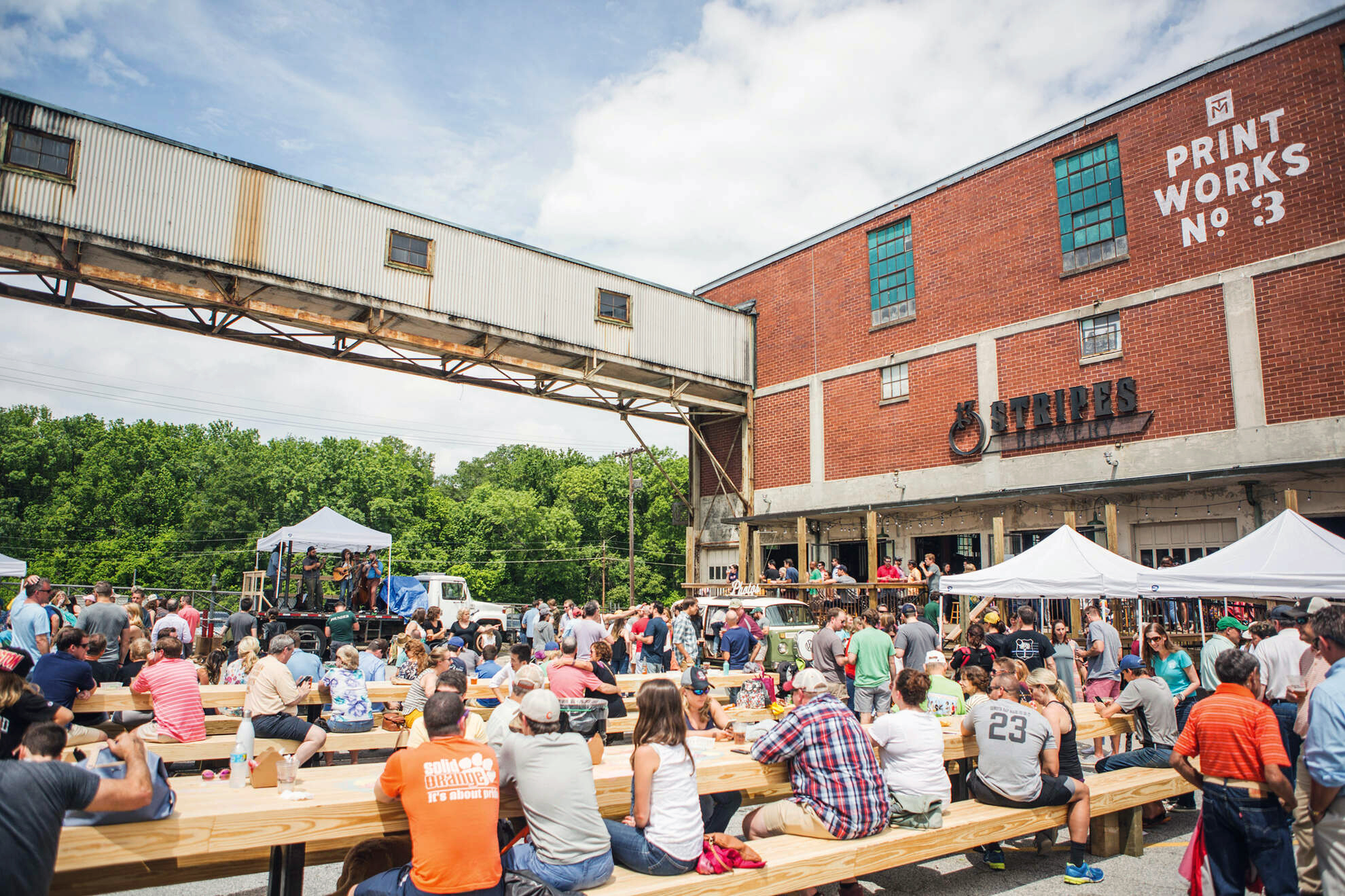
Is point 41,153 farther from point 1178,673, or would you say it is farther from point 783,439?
point 1178,673

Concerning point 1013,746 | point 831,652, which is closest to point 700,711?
point 1013,746

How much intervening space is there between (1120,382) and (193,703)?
57.1ft

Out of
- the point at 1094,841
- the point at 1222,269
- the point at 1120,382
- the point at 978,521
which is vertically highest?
the point at 1222,269

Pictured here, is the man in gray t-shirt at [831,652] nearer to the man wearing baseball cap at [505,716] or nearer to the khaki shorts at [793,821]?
the man wearing baseball cap at [505,716]

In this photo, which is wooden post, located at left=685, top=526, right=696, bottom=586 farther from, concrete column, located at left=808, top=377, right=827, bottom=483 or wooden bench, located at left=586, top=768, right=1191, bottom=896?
wooden bench, located at left=586, top=768, right=1191, bottom=896

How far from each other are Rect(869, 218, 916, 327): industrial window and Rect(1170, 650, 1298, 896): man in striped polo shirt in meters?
17.8

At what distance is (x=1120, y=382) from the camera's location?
17328mm

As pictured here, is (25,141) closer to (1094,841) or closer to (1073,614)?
(1094,841)

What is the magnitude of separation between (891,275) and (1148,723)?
1660 cm

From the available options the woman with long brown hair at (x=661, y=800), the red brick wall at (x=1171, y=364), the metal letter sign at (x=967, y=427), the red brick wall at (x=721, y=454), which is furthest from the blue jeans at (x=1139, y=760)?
the red brick wall at (x=721, y=454)

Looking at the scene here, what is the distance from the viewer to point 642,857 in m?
4.73

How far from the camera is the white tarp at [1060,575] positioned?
39.0 ft

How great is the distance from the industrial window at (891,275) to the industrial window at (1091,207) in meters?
4.13

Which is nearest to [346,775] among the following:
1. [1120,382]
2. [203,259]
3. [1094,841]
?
[1094,841]
